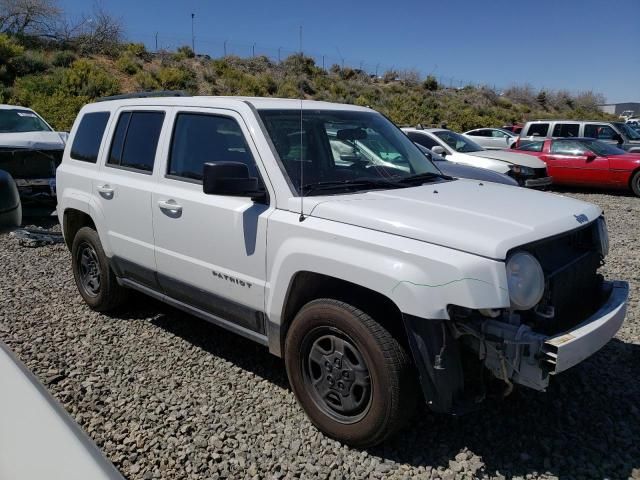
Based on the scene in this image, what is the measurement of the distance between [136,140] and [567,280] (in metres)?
3.29

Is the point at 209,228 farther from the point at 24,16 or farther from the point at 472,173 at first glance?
the point at 24,16

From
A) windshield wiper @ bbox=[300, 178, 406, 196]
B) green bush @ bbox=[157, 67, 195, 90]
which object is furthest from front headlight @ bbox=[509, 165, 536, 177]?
green bush @ bbox=[157, 67, 195, 90]

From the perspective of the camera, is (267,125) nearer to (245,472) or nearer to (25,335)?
(245,472)

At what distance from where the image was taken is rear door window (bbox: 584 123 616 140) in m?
17.1

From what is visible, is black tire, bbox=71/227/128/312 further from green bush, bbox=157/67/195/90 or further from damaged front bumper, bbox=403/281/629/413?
green bush, bbox=157/67/195/90

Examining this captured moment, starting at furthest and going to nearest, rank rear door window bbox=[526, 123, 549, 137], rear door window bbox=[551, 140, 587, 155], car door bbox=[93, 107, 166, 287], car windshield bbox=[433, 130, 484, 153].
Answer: rear door window bbox=[526, 123, 549, 137]
rear door window bbox=[551, 140, 587, 155]
car windshield bbox=[433, 130, 484, 153]
car door bbox=[93, 107, 166, 287]

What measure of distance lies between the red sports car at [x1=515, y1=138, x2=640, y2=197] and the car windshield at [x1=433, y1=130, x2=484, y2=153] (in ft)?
7.44

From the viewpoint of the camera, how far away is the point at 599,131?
17391mm

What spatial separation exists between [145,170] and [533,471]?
129 inches

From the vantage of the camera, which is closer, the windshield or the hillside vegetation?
the windshield

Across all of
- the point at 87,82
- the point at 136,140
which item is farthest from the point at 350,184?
the point at 87,82

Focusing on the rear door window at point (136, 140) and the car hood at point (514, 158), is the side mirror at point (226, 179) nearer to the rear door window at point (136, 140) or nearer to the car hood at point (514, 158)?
the rear door window at point (136, 140)

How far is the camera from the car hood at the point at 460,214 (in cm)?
260

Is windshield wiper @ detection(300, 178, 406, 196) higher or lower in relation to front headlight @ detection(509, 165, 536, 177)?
higher
